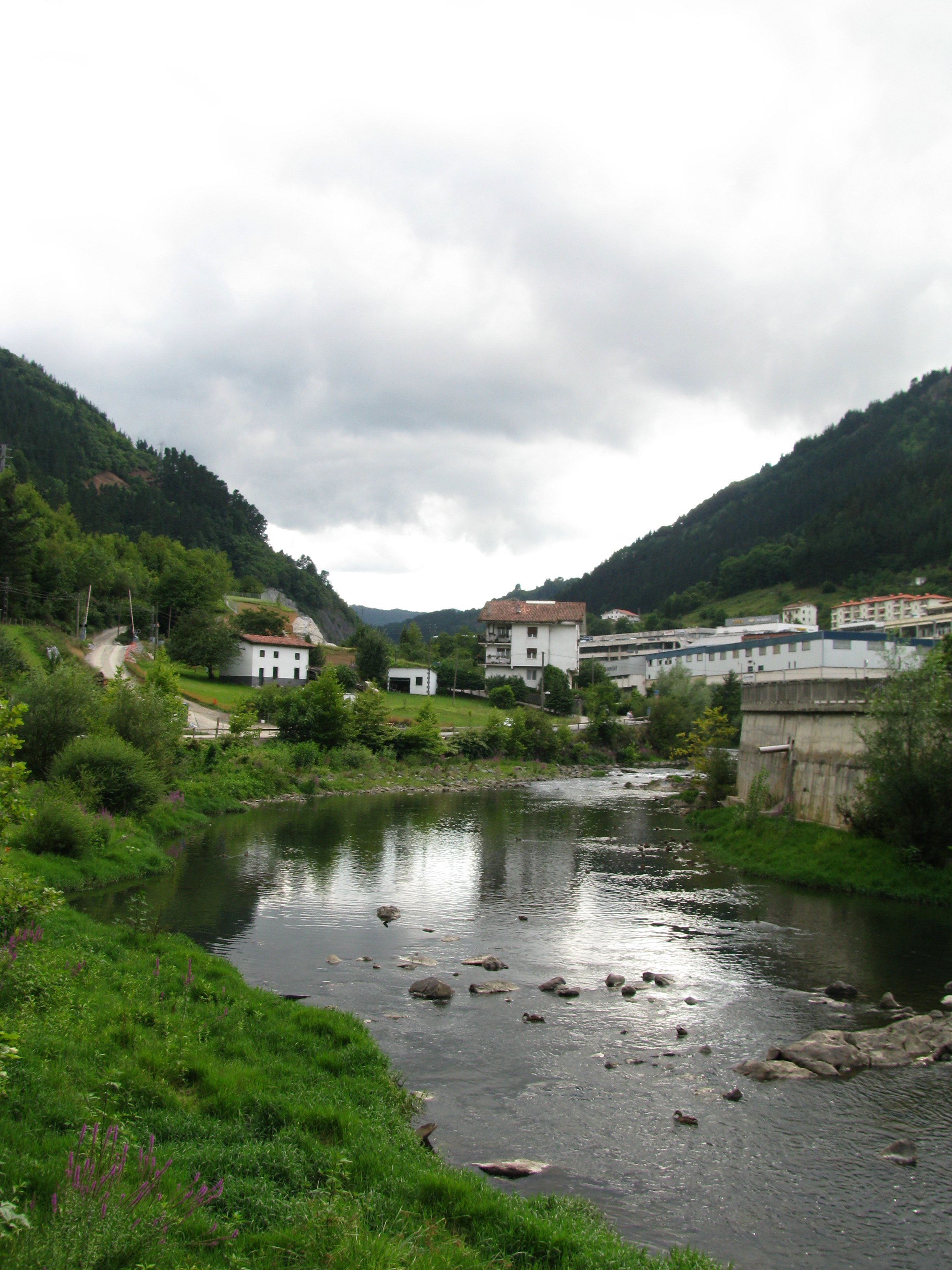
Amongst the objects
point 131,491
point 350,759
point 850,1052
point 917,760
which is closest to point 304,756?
point 350,759

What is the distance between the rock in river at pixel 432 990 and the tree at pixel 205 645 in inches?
2832

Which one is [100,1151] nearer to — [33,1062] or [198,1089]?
[33,1062]

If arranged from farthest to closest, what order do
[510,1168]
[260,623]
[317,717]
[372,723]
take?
[260,623]
[372,723]
[317,717]
[510,1168]

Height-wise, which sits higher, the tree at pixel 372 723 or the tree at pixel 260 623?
the tree at pixel 260 623

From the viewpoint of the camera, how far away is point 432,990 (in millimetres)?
16312

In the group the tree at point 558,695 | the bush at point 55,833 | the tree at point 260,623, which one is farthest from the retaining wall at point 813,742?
the tree at point 260,623

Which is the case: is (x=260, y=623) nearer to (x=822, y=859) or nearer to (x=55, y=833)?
(x=55, y=833)

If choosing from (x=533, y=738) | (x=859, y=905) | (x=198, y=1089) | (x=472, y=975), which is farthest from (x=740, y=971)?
(x=533, y=738)

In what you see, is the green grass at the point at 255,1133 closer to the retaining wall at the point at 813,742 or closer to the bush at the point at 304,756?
the retaining wall at the point at 813,742

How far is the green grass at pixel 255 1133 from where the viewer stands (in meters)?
6.74

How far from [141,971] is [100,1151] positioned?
26.2ft

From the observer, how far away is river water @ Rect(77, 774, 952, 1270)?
9742mm

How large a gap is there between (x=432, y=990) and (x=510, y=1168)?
257 inches

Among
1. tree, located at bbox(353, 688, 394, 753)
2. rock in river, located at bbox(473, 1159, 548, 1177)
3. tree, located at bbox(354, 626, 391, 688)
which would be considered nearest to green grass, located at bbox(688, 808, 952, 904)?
rock in river, located at bbox(473, 1159, 548, 1177)
